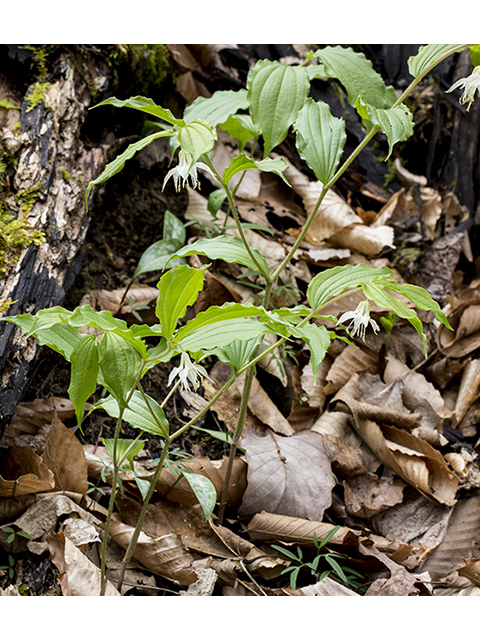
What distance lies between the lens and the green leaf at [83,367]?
1042 mm

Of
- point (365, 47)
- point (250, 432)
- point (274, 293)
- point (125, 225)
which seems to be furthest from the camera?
point (365, 47)

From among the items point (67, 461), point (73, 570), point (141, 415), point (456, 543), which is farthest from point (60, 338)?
point (456, 543)

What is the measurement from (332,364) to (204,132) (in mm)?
1411

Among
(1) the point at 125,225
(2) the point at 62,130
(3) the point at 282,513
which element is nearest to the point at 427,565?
(3) the point at 282,513

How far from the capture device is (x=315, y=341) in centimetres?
118

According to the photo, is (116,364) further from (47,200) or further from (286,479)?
(47,200)

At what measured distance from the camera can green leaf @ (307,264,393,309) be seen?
4.22 ft

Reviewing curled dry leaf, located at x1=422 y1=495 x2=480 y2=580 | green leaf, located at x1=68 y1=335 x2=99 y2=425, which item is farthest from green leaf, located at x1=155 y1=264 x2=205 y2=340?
curled dry leaf, located at x1=422 y1=495 x2=480 y2=580

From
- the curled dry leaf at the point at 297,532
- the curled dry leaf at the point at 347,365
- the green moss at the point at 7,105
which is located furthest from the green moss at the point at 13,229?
the curled dry leaf at the point at 347,365

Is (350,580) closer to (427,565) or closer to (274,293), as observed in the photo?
(427,565)

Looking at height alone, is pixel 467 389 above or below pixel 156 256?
below

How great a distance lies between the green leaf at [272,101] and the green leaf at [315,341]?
0.47 metres

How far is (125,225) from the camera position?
244cm

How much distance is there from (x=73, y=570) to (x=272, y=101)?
4.45ft
